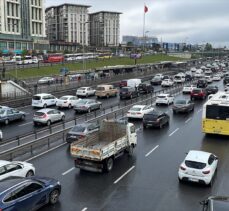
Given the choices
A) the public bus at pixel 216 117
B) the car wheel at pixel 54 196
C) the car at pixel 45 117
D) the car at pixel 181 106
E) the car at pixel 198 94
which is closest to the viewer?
the car wheel at pixel 54 196

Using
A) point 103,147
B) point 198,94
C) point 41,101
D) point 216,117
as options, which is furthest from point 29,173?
point 198,94

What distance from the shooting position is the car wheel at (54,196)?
14.6 meters

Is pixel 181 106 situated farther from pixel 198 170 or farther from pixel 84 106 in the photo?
pixel 198 170

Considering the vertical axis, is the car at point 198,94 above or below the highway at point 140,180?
above

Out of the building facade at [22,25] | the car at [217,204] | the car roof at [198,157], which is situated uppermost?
the building facade at [22,25]

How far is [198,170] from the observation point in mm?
16953

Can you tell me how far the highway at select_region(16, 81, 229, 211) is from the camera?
15.0 m

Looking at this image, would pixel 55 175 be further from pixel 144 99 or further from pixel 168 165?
pixel 144 99

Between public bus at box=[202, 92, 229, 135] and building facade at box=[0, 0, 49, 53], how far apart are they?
355 ft

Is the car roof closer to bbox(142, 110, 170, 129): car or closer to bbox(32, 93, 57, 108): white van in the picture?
bbox(142, 110, 170, 129): car

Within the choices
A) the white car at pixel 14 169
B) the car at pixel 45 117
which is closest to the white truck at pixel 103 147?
the white car at pixel 14 169

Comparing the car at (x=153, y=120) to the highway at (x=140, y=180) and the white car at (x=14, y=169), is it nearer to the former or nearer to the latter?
the highway at (x=140, y=180)

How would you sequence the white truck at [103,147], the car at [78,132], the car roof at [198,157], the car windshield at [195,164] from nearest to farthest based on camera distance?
the car windshield at [195,164] → the car roof at [198,157] → the white truck at [103,147] → the car at [78,132]

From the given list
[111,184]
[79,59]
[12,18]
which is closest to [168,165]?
[111,184]
